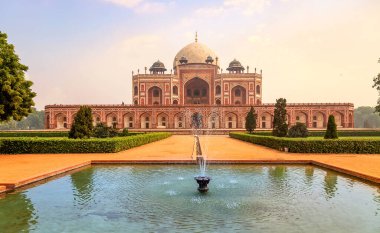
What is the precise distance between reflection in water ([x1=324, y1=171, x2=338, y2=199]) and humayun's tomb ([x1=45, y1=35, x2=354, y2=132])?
33.3 metres

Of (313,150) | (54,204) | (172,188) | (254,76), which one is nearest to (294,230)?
(172,188)

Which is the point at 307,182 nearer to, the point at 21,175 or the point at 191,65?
the point at 21,175

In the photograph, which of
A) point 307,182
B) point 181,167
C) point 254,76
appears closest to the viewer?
point 307,182

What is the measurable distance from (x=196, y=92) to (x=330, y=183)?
5411 cm

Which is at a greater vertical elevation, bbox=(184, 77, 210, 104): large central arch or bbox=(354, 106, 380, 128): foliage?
bbox=(184, 77, 210, 104): large central arch

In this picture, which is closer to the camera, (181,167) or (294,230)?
(294,230)

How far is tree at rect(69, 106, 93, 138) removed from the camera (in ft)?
58.8

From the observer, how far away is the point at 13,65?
1706cm

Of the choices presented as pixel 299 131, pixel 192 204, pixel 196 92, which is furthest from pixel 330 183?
pixel 196 92

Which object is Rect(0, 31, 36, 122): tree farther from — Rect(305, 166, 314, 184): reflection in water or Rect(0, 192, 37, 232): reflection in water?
Rect(305, 166, 314, 184): reflection in water

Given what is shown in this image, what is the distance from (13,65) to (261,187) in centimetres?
1341

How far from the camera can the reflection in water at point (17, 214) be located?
233 inches

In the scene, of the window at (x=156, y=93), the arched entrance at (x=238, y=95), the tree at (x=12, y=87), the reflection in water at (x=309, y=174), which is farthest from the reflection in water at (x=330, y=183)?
the window at (x=156, y=93)

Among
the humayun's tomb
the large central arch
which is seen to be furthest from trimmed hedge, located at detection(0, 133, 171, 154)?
the large central arch
